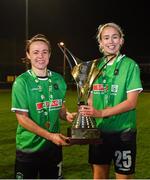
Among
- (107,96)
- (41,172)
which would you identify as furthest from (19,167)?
(107,96)

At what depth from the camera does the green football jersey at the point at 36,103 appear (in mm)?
3461

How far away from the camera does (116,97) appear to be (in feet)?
12.4

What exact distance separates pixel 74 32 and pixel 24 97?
2447 inches

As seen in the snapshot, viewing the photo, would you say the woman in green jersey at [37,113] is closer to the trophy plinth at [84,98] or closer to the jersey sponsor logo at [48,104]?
the jersey sponsor logo at [48,104]

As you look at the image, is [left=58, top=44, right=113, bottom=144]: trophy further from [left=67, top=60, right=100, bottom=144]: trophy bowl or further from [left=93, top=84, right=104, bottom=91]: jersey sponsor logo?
[left=93, top=84, right=104, bottom=91]: jersey sponsor logo

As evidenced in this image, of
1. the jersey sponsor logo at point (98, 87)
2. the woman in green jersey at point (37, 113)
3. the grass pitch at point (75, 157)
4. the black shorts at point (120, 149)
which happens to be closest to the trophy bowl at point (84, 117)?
the woman in green jersey at point (37, 113)

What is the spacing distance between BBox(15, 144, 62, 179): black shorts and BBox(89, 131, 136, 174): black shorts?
0.48 metres

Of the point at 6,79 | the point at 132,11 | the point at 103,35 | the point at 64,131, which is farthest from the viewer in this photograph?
the point at 132,11

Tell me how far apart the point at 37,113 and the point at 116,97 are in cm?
71

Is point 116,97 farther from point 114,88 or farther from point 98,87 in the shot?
point 98,87

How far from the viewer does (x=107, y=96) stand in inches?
150

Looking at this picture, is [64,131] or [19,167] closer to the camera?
[19,167]

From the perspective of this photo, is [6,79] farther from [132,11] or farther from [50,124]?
[50,124]

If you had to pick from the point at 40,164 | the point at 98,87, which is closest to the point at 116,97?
the point at 98,87
